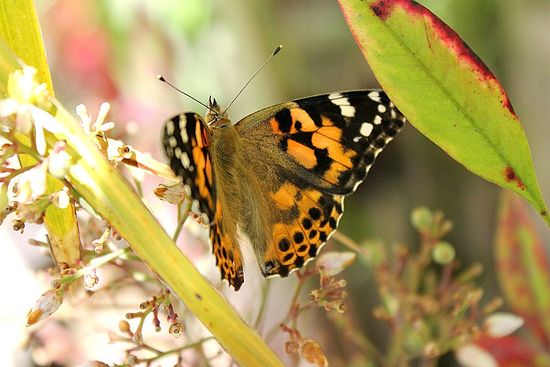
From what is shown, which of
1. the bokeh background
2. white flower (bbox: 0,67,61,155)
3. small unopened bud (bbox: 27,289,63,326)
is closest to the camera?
white flower (bbox: 0,67,61,155)

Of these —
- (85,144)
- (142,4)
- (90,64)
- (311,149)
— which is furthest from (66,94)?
(85,144)

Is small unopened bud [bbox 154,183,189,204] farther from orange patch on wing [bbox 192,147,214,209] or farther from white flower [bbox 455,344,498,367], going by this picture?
white flower [bbox 455,344,498,367]

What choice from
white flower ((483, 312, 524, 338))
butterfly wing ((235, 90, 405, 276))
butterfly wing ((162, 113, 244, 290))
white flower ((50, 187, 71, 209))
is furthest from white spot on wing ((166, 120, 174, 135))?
white flower ((483, 312, 524, 338))

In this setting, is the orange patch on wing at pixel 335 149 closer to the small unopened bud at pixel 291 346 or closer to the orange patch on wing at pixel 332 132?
the orange patch on wing at pixel 332 132

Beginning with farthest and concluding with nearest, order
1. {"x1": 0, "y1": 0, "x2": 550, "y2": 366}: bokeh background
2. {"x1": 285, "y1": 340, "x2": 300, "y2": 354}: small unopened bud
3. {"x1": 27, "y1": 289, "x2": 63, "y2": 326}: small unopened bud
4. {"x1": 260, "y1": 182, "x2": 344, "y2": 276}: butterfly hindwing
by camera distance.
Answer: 1. {"x1": 0, "y1": 0, "x2": 550, "y2": 366}: bokeh background
2. {"x1": 260, "y1": 182, "x2": 344, "y2": 276}: butterfly hindwing
3. {"x1": 285, "y1": 340, "x2": 300, "y2": 354}: small unopened bud
4. {"x1": 27, "y1": 289, "x2": 63, "y2": 326}: small unopened bud

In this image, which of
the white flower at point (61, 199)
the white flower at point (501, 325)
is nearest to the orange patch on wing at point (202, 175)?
the white flower at point (61, 199)

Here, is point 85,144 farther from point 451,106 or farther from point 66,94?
point 66,94

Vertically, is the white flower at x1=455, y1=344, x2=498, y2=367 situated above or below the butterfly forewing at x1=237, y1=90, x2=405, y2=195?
below
